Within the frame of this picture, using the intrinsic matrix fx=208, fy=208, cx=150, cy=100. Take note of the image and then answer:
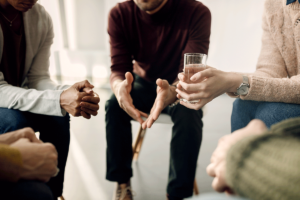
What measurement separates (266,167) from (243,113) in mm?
597

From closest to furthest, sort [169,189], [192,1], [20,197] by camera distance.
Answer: [20,197] < [169,189] < [192,1]

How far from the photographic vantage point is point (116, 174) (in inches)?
44.9

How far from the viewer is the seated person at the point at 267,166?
0.36 meters

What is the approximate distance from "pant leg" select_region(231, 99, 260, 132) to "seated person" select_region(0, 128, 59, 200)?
782 mm

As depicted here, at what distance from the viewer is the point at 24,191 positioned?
53cm

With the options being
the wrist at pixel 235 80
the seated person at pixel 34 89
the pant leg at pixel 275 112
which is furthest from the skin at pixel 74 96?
the pant leg at pixel 275 112

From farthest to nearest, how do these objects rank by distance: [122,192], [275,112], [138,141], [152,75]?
[138,141] → [152,75] → [122,192] → [275,112]

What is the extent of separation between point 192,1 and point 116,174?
1173 mm

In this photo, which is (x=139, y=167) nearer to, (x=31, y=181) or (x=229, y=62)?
(x=31, y=181)

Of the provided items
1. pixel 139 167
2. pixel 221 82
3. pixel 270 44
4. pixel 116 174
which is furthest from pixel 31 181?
pixel 270 44

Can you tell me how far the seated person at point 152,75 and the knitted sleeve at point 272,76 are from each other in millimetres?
330

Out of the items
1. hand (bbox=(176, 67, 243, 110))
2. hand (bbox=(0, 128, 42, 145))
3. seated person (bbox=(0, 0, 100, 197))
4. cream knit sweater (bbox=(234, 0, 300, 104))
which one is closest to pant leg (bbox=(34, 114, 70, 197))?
seated person (bbox=(0, 0, 100, 197))

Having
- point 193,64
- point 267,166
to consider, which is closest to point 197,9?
point 193,64

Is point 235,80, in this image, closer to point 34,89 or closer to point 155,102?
point 155,102
